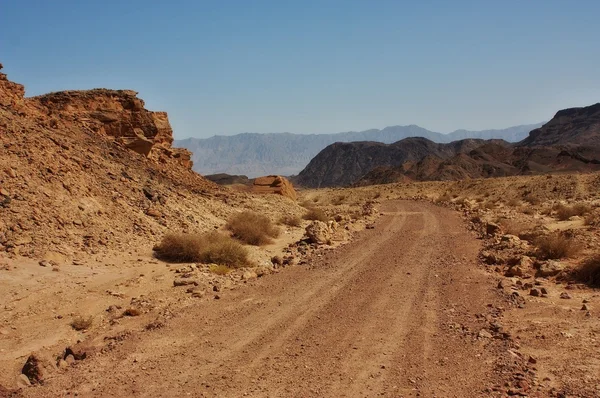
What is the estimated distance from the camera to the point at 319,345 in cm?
691

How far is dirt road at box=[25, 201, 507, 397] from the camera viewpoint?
5.72m

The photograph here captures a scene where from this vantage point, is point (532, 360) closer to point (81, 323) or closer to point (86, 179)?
point (81, 323)

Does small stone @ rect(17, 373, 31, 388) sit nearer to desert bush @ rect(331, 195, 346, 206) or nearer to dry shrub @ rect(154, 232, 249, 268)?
dry shrub @ rect(154, 232, 249, 268)

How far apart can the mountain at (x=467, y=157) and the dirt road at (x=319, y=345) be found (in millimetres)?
73465

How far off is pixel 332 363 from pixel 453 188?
154 feet

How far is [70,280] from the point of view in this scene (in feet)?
32.9

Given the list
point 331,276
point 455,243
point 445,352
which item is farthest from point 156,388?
point 455,243

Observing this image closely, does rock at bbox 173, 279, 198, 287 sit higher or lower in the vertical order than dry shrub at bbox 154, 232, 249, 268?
lower

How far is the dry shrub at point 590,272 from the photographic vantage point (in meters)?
9.63

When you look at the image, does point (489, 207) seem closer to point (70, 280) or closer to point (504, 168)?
point (70, 280)

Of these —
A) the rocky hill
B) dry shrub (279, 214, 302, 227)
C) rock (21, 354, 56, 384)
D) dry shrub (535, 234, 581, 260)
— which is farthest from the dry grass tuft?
dry shrub (279, 214, 302, 227)

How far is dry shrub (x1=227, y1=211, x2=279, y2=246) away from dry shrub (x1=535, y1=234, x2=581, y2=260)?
351 inches

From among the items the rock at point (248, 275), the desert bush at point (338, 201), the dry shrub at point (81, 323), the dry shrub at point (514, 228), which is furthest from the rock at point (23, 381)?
the desert bush at point (338, 201)

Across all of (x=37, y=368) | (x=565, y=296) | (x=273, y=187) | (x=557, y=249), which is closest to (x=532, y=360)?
(x=565, y=296)
